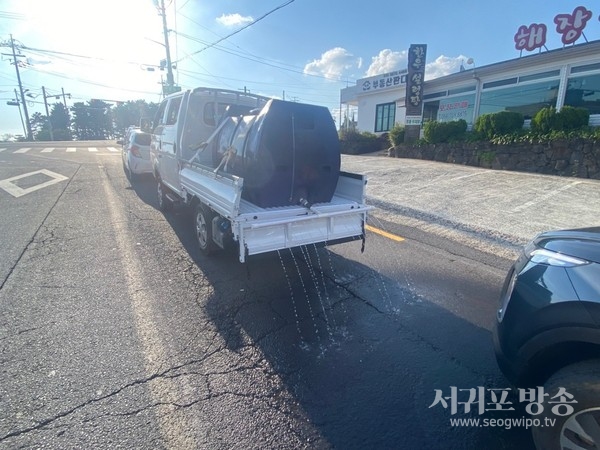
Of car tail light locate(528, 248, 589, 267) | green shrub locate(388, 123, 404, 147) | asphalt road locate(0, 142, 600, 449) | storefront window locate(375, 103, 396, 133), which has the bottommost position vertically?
asphalt road locate(0, 142, 600, 449)

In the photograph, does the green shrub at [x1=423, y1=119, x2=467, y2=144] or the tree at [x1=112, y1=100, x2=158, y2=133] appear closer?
the green shrub at [x1=423, y1=119, x2=467, y2=144]

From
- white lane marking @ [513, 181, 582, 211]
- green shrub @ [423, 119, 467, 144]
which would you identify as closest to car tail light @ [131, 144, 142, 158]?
white lane marking @ [513, 181, 582, 211]

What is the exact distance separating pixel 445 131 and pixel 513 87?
A: 504 centimetres

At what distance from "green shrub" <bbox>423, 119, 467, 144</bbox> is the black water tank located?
12157 mm

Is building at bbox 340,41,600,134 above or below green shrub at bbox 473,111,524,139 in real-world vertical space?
above

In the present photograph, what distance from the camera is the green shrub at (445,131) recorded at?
1412cm

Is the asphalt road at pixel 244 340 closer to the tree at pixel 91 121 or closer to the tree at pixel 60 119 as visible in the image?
the tree at pixel 91 121

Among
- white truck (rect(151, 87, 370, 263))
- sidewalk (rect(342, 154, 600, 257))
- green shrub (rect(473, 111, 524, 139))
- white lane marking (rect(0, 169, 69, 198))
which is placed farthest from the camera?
green shrub (rect(473, 111, 524, 139))

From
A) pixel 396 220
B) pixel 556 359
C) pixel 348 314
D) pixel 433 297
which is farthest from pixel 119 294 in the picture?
pixel 396 220

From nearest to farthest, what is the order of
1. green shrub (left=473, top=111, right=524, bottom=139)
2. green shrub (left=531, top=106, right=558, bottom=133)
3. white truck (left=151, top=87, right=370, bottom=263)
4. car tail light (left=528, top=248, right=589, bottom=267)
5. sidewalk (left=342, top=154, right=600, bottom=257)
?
car tail light (left=528, top=248, right=589, bottom=267)
white truck (left=151, top=87, right=370, bottom=263)
sidewalk (left=342, top=154, right=600, bottom=257)
green shrub (left=531, top=106, right=558, bottom=133)
green shrub (left=473, top=111, right=524, bottom=139)

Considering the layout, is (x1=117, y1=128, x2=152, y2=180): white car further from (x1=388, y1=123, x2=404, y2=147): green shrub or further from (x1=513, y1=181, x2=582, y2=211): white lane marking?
(x1=388, y1=123, x2=404, y2=147): green shrub

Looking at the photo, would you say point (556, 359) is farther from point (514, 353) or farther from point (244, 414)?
point (244, 414)

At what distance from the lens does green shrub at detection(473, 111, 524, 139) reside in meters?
12.3

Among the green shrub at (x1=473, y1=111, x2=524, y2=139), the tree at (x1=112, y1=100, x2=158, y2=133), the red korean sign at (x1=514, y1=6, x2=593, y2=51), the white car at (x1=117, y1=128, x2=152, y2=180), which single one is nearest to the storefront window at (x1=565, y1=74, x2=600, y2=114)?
the red korean sign at (x1=514, y1=6, x2=593, y2=51)
